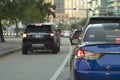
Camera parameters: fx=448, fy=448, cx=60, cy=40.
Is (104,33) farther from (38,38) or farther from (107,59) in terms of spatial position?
(38,38)

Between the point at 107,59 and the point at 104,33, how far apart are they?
105 centimetres

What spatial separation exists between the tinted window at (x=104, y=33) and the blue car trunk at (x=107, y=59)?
20.8 inches

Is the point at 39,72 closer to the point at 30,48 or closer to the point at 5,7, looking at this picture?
the point at 30,48

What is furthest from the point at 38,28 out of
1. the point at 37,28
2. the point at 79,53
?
the point at 79,53

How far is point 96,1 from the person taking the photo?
5615 inches

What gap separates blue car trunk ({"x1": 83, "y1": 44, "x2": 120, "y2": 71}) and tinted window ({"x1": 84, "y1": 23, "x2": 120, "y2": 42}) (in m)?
0.53

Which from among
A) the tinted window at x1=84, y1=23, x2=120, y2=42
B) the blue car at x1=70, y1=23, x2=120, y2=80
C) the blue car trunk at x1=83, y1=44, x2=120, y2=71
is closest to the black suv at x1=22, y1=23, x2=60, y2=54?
the tinted window at x1=84, y1=23, x2=120, y2=42

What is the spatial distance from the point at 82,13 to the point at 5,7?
12070 cm

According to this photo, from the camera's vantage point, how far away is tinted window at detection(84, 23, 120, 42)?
29.6ft

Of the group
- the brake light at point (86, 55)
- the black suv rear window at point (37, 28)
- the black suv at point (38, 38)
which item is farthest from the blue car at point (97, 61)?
the black suv rear window at point (37, 28)

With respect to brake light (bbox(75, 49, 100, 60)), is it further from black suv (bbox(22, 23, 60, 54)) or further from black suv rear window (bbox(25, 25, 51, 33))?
black suv rear window (bbox(25, 25, 51, 33))

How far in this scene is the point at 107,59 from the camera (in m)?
8.31

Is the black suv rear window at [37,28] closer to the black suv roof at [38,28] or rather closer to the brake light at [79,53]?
the black suv roof at [38,28]

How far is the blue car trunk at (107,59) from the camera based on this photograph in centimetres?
826
